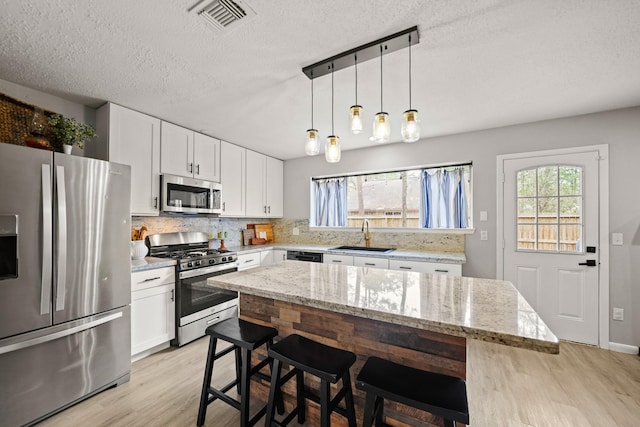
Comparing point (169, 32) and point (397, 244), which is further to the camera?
point (397, 244)

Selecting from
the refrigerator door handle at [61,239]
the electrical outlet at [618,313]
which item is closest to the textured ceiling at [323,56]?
the refrigerator door handle at [61,239]

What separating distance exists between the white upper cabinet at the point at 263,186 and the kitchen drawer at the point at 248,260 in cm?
65

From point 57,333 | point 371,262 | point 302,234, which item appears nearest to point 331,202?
point 302,234

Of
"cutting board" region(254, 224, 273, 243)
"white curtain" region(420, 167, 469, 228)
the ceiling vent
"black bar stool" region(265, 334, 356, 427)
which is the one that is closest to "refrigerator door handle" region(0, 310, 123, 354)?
"black bar stool" region(265, 334, 356, 427)

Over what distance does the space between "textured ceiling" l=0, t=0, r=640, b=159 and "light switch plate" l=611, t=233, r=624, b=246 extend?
4.14 ft

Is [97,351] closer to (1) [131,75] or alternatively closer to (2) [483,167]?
(1) [131,75]

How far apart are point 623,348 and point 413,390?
10.1 feet

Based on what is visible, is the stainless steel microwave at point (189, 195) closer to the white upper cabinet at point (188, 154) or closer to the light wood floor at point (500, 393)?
the white upper cabinet at point (188, 154)

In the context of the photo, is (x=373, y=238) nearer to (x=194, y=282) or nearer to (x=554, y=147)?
(x=554, y=147)

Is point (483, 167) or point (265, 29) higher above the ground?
point (265, 29)

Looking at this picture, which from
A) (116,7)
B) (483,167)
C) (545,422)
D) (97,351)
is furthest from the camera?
(483,167)

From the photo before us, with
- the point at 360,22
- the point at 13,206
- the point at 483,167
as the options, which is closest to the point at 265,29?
the point at 360,22

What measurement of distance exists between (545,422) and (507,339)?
4.90 ft

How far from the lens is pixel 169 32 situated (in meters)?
1.59
